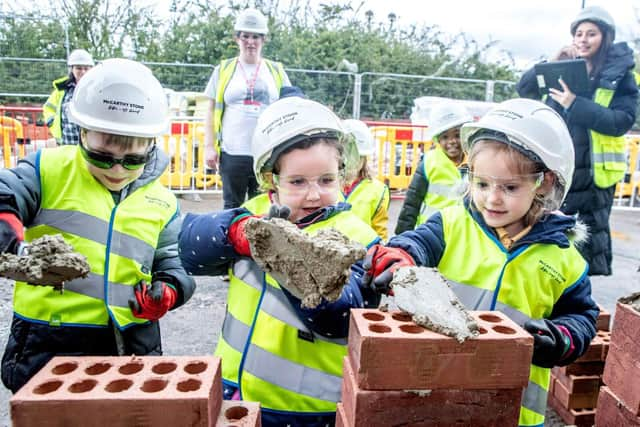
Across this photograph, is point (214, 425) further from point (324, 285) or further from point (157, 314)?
point (157, 314)

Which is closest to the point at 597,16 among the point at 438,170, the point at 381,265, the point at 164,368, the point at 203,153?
the point at 438,170

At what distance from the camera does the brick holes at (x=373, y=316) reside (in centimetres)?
145

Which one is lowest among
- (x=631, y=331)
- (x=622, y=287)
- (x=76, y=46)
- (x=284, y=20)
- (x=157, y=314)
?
(x=622, y=287)

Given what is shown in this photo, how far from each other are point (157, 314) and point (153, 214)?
1.28 feet

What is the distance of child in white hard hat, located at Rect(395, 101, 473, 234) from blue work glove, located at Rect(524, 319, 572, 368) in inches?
88.9

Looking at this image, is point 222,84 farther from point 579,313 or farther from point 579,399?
point 579,313

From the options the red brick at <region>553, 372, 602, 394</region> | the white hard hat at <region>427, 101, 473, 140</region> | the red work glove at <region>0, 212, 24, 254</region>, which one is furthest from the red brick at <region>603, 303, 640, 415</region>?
the white hard hat at <region>427, 101, 473, 140</region>

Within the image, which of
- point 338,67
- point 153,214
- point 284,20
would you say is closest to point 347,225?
point 153,214

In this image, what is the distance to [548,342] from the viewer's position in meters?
1.67

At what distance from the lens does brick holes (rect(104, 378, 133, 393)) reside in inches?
52.9

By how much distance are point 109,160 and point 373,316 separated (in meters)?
1.15

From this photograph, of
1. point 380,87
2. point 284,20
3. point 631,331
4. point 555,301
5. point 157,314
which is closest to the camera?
point 631,331

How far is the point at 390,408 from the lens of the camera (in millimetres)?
1378

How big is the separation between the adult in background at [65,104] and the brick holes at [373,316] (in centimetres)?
367
